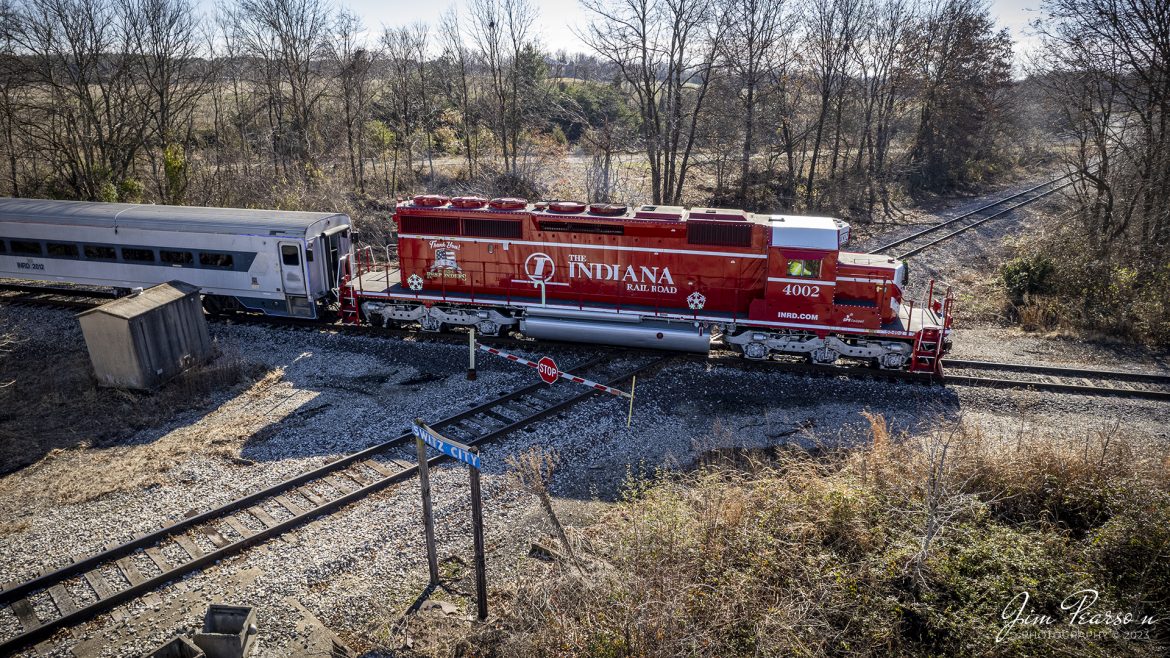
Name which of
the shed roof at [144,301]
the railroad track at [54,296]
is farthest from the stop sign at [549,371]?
the railroad track at [54,296]

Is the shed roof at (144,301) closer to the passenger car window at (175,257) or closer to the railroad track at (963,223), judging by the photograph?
the passenger car window at (175,257)

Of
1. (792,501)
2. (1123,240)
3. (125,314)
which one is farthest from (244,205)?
(1123,240)

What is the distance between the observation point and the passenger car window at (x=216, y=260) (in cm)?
1761

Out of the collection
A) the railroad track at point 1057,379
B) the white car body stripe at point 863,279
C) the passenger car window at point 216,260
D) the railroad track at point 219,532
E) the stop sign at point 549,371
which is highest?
the passenger car window at point 216,260

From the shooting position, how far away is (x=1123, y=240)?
2086 centimetres

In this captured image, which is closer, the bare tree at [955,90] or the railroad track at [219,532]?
the railroad track at [219,532]

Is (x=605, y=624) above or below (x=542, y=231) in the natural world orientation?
below

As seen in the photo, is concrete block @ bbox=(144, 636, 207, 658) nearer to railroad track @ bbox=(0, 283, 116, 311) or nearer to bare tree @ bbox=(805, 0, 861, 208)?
railroad track @ bbox=(0, 283, 116, 311)

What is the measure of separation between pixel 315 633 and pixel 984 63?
4326 centimetres

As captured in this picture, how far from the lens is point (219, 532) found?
946cm

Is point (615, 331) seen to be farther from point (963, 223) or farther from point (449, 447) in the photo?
point (963, 223)

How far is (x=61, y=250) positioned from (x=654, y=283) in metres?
17.2

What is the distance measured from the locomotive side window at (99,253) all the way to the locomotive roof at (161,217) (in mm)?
630

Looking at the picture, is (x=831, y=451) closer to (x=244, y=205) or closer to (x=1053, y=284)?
(x=1053, y=284)
